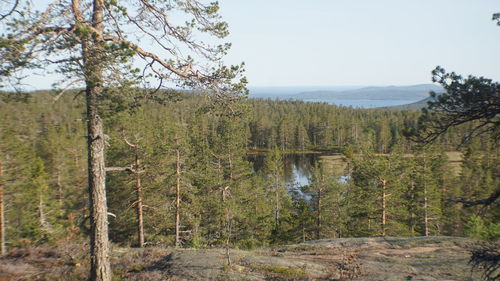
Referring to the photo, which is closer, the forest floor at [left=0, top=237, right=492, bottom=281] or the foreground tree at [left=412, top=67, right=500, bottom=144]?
the foreground tree at [left=412, top=67, right=500, bottom=144]

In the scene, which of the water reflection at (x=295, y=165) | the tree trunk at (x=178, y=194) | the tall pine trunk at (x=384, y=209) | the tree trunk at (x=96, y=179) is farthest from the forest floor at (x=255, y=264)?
the water reflection at (x=295, y=165)

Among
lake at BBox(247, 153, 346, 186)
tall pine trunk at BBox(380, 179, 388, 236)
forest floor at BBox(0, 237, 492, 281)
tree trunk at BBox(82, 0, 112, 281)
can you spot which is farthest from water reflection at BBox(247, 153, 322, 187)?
tree trunk at BBox(82, 0, 112, 281)

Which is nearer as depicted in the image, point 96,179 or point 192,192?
point 96,179

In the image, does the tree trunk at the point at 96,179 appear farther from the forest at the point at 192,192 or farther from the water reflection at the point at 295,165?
the water reflection at the point at 295,165

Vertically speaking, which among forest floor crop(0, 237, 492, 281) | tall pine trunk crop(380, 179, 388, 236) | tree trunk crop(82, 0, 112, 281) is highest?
tree trunk crop(82, 0, 112, 281)

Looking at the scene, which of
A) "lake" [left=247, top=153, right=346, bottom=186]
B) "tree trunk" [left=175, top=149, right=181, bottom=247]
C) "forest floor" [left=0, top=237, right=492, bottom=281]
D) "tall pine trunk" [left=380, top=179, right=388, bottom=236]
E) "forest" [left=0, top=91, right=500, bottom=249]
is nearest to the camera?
"forest floor" [left=0, top=237, right=492, bottom=281]

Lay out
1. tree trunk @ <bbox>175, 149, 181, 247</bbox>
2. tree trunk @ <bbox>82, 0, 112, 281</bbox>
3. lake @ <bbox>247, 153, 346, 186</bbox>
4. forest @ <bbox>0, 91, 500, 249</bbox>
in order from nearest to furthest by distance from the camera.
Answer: tree trunk @ <bbox>82, 0, 112, 281</bbox>
forest @ <bbox>0, 91, 500, 249</bbox>
tree trunk @ <bbox>175, 149, 181, 247</bbox>
lake @ <bbox>247, 153, 346, 186</bbox>

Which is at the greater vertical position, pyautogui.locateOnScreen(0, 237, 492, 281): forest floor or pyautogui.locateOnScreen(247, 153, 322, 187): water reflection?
pyautogui.locateOnScreen(0, 237, 492, 281): forest floor

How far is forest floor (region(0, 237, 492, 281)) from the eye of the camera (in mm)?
7379

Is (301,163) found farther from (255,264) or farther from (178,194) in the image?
(255,264)

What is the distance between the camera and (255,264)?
846 centimetres

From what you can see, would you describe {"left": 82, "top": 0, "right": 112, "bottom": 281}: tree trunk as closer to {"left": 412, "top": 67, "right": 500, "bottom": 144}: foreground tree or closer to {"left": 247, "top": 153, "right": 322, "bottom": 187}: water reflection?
{"left": 412, "top": 67, "right": 500, "bottom": 144}: foreground tree

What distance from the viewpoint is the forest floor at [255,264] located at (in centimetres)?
738

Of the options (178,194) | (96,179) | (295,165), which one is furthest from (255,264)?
(295,165)
